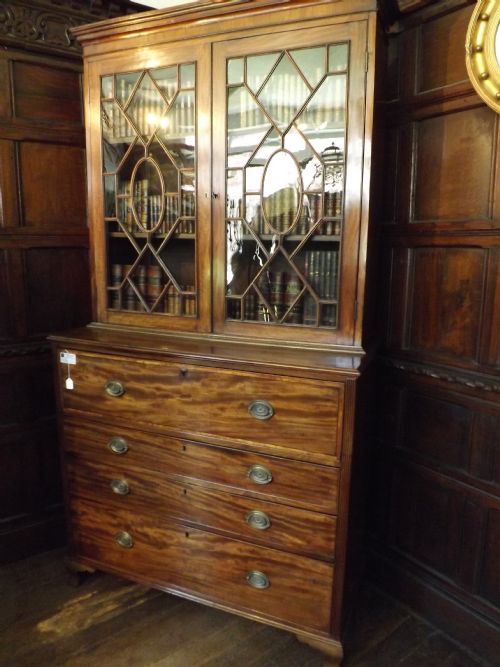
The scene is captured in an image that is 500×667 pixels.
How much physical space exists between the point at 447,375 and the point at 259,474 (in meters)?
0.70

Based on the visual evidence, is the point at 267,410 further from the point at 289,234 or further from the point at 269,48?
the point at 269,48

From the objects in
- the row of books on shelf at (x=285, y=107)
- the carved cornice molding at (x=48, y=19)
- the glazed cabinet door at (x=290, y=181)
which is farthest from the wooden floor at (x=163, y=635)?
the carved cornice molding at (x=48, y=19)

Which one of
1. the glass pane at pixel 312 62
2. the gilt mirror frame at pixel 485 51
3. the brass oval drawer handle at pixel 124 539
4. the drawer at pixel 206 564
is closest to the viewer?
the gilt mirror frame at pixel 485 51

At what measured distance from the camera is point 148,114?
177 cm

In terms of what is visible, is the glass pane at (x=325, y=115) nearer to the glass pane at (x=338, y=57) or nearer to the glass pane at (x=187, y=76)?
the glass pane at (x=338, y=57)

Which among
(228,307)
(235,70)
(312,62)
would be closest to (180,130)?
(235,70)

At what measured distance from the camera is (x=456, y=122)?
1608 mm

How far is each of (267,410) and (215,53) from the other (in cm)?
115

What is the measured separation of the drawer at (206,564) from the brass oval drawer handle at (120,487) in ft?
0.27

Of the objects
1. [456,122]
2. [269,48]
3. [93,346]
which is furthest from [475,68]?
[93,346]

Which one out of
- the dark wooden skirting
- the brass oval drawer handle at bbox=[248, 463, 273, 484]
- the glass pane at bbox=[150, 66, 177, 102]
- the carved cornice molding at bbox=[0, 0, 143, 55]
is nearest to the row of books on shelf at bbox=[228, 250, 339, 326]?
the brass oval drawer handle at bbox=[248, 463, 273, 484]

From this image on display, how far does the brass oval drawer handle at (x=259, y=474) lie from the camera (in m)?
1.59

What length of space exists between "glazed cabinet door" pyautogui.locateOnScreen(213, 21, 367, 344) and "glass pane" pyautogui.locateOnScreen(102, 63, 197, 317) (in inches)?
5.3

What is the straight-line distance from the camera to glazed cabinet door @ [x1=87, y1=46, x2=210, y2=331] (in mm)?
1702
